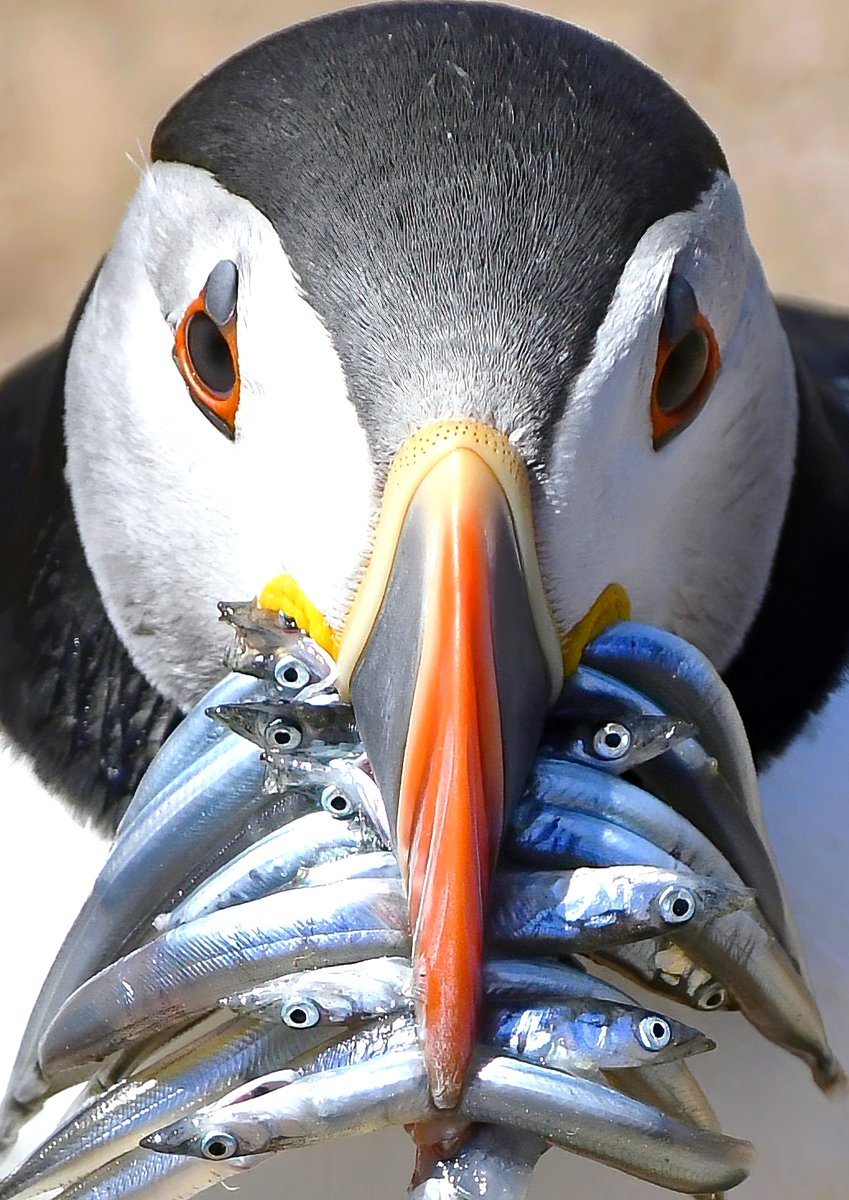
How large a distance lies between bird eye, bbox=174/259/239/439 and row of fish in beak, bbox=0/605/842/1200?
196 mm

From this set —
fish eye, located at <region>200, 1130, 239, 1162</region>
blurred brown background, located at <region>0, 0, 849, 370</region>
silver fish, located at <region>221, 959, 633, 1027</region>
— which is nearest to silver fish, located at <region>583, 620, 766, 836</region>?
silver fish, located at <region>221, 959, 633, 1027</region>

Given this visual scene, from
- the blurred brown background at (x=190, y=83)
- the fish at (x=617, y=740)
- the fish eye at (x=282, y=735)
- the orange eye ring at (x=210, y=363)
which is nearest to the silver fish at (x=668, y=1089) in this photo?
the fish at (x=617, y=740)

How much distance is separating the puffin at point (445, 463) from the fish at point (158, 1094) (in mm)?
162

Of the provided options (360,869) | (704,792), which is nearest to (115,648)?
(360,869)

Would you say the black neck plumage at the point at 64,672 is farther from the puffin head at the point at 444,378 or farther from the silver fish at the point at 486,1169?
the silver fish at the point at 486,1169

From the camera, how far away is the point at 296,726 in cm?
134

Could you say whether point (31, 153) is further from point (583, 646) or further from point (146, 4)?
point (583, 646)

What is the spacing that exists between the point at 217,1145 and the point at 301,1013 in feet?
0.36

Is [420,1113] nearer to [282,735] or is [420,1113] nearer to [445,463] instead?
[282,735]

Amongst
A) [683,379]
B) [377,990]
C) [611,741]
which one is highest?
[683,379]

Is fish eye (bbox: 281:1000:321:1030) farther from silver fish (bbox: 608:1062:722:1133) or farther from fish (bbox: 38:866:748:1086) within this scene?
silver fish (bbox: 608:1062:722:1133)

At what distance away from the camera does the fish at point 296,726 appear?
1.33m

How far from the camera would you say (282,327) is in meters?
1.41

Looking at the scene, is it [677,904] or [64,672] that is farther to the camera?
[64,672]
